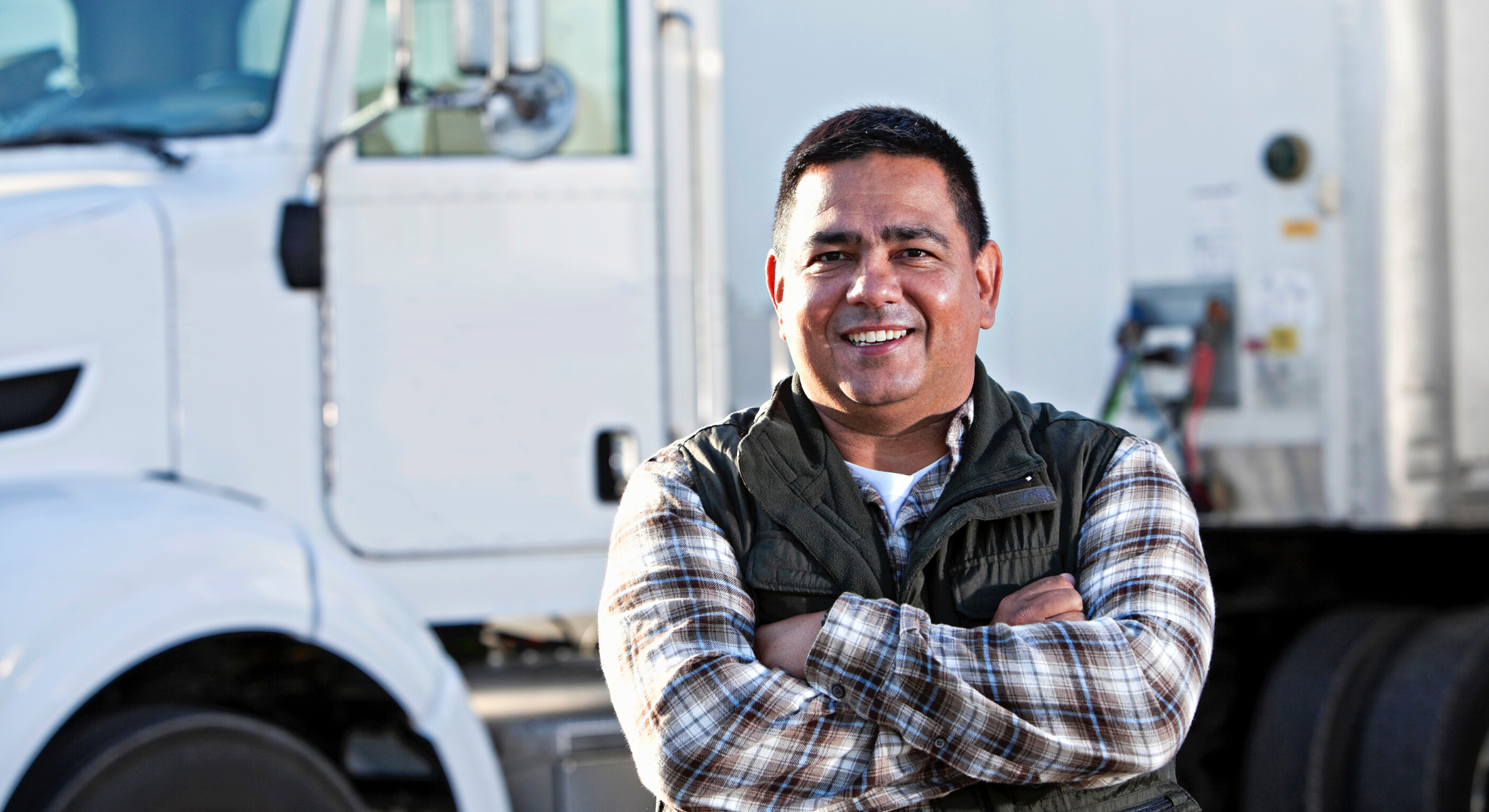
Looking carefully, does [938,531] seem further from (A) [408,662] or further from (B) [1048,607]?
(A) [408,662]

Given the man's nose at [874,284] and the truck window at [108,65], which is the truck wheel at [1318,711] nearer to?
the man's nose at [874,284]

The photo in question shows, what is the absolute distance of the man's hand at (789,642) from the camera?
5.10 feet

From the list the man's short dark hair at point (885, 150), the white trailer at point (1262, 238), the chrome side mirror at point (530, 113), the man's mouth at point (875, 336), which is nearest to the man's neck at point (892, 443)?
the man's mouth at point (875, 336)

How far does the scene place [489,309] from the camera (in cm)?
319

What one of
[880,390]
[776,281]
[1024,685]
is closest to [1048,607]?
[1024,685]

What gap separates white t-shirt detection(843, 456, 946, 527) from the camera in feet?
5.64

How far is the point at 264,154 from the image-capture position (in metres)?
3.10

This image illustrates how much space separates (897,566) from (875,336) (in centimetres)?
28

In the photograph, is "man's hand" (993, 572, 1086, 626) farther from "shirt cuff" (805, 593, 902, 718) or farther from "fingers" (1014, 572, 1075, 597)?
"shirt cuff" (805, 593, 902, 718)

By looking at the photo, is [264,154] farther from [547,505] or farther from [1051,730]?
[1051,730]

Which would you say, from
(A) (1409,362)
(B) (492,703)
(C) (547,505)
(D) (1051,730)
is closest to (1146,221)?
(A) (1409,362)

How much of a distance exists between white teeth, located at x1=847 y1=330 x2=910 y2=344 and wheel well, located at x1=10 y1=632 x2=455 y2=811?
1764 mm

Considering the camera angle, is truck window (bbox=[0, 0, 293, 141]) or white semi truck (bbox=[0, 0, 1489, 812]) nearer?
white semi truck (bbox=[0, 0, 1489, 812])

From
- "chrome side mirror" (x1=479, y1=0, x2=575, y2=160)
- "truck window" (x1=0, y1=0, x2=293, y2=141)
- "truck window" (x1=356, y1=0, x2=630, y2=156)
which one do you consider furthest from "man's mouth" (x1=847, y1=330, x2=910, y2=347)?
"truck window" (x1=0, y1=0, x2=293, y2=141)
